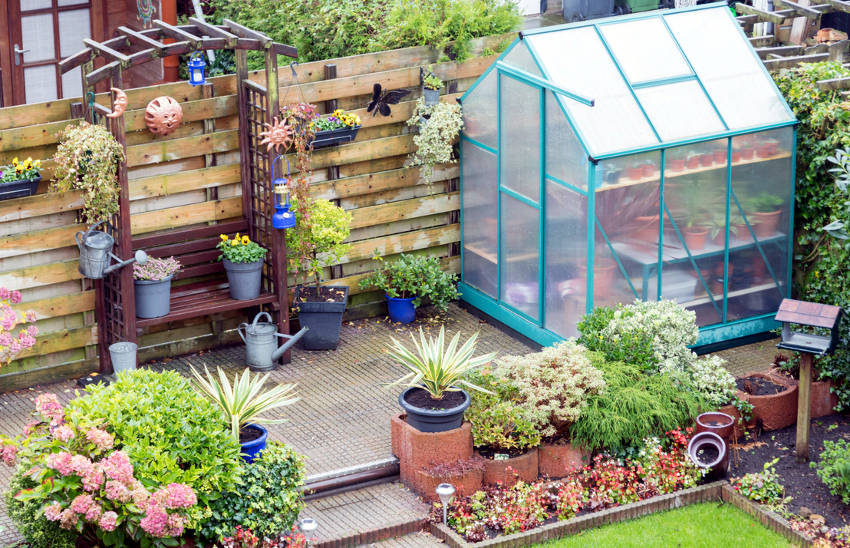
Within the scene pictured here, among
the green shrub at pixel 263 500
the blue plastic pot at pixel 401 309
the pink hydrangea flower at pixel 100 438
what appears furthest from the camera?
the blue plastic pot at pixel 401 309

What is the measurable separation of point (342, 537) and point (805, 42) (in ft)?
22.7

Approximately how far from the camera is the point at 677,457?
873cm

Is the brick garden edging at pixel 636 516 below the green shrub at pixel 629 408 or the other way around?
below

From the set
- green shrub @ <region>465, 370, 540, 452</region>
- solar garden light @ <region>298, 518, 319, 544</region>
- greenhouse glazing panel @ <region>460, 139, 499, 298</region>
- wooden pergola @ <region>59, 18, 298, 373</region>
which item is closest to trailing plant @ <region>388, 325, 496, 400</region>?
green shrub @ <region>465, 370, 540, 452</region>

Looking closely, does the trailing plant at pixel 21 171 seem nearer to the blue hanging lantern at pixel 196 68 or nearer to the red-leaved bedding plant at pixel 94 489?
the blue hanging lantern at pixel 196 68

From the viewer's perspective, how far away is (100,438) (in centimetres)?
691

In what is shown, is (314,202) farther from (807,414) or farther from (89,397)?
(807,414)

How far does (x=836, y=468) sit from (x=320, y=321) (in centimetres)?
472

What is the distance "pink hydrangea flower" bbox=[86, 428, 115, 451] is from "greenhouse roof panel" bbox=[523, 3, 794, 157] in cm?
470

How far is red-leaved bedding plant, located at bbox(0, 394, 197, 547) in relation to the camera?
22.2ft

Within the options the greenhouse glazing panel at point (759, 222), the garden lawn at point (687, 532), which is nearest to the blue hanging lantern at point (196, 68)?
the greenhouse glazing panel at point (759, 222)

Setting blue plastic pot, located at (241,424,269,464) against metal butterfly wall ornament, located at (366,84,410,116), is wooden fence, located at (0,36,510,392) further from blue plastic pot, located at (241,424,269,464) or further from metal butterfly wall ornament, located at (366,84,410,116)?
blue plastic pot, located at (241,424,269,464)

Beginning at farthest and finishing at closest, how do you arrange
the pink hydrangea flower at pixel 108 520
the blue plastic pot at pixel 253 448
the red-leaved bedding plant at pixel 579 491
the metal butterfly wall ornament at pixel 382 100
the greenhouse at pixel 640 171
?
1. the metal butterfly wall ornament at pixel 382 100
2. the greenhouse at pixel 640 171
3. the red-leaved bedding plant at pixel 579 491
4. the blue plastic pot at pixel 253 448
5. the pink hydrangea flower at pixel 108 520

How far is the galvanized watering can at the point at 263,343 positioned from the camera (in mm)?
10430
